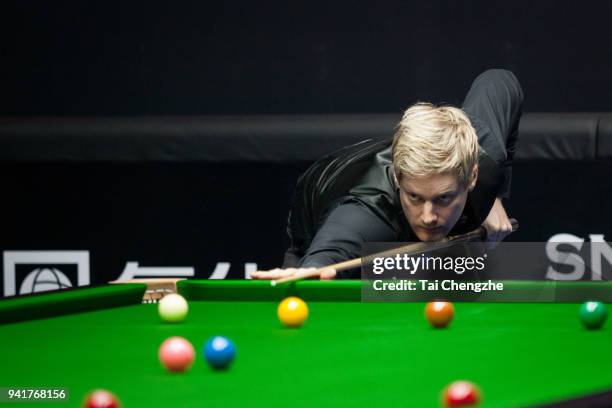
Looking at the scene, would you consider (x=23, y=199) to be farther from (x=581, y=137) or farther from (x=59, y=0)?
(x=581, y=137)

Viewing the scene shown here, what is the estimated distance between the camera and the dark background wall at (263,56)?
5059 mm

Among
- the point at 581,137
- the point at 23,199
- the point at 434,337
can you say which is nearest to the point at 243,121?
the point at 23,199

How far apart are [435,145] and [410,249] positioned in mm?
347

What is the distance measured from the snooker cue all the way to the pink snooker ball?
0.91m

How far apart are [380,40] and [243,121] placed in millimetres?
754

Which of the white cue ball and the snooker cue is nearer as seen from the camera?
the white cue ball

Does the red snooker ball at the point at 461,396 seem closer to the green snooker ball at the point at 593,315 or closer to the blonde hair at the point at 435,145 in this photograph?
the green snooker ball at the point at 593,315

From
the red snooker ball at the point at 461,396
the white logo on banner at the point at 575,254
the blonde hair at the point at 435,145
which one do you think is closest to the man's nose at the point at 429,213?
the blonde hair at the point at 435,145

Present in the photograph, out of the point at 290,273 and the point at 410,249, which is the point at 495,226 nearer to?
the point at 410,249

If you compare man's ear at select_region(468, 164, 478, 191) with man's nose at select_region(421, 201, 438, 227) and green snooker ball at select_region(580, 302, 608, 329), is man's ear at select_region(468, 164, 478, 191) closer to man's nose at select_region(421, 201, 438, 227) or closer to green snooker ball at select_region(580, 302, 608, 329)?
man's nose at select_region(421, 201, 438, 227)

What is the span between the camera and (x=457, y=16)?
16.7 feet

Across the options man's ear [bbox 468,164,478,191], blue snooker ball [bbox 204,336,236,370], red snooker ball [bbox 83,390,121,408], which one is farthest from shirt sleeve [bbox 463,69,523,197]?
red snooker ball [bbox 83,390,121,408]

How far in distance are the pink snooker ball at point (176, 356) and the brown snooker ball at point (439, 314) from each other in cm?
67

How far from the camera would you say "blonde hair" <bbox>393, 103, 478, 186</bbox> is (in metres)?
3.54
